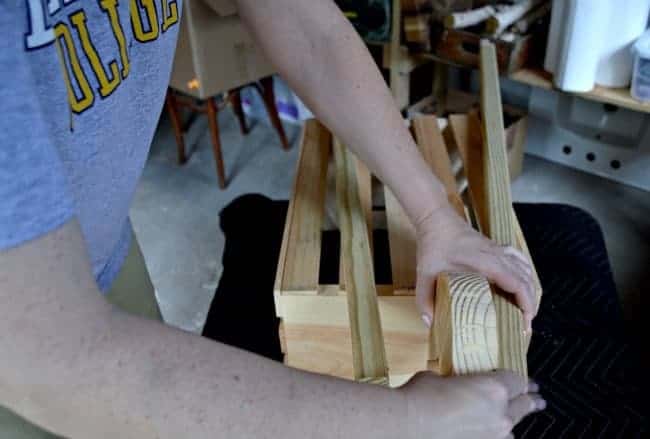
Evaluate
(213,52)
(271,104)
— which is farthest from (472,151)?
(271,104)

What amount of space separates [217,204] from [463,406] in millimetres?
1687

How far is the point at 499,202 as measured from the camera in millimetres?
724

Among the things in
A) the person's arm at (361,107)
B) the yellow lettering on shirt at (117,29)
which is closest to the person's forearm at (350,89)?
the person's arm at (361,107)

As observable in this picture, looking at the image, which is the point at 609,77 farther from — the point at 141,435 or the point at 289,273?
the point at 141,435

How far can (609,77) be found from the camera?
1.37 m

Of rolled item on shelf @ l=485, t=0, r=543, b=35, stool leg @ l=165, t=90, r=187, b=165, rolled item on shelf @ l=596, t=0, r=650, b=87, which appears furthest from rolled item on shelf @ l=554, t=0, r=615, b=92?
stool leg @ l=165, t=90, r=187, b=165

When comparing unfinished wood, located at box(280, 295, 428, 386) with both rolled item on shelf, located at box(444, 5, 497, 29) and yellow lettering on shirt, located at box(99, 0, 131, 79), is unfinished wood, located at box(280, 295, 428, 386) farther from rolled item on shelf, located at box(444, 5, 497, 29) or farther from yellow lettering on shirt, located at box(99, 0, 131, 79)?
rolled item on shelf, located at box(444, 5, 497, 29)

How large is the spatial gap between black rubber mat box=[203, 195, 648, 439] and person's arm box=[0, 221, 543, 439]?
0.58 m

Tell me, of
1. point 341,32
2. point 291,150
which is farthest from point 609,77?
point 291,150

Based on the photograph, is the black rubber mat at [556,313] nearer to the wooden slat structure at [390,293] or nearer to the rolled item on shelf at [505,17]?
the wooden slat structure at [390,293]

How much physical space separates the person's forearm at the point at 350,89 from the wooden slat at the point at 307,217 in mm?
152

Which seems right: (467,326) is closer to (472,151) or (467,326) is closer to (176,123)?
(472,151)

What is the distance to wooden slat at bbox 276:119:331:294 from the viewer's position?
2.38 ft

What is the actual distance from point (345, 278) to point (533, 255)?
1.97ft
